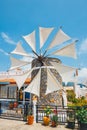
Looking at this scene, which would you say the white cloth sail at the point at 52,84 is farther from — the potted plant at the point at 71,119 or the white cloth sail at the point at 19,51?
the potted plant at the point at 71,119

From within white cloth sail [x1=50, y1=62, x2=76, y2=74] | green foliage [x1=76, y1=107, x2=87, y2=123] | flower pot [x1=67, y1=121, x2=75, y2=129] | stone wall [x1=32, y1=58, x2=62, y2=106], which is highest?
white cloth sail [x1=50, y1=62, x2=76, y2=74]

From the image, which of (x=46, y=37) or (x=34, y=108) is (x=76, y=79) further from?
(x=34, y=108)

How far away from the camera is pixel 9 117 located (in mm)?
18844

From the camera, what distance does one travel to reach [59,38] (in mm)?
24625

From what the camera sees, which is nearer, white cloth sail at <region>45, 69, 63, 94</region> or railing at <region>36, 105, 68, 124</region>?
railing at <region>36, 105, 68, 124</region>

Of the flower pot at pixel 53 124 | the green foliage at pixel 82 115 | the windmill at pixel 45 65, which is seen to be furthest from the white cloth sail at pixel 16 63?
the green foliage at pixel 82 115

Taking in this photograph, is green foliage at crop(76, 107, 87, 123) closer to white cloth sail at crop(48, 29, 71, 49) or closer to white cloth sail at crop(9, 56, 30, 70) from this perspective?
white cloth sail at crop(48, 29, 71, 49)

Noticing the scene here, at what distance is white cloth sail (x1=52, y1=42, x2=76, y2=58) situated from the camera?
24.2m

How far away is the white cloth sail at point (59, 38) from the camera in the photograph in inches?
963

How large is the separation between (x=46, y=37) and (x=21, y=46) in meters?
3.08

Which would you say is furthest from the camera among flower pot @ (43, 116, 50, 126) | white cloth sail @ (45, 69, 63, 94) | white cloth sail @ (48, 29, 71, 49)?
white cloth sail @ (48, 29, 71, 49)

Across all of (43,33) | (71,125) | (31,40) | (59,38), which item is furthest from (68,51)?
(71,125)

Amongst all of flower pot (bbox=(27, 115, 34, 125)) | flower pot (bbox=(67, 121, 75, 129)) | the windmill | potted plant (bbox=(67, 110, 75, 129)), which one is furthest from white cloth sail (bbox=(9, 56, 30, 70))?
flower pot (bbox=(67, 121, 75, 129))

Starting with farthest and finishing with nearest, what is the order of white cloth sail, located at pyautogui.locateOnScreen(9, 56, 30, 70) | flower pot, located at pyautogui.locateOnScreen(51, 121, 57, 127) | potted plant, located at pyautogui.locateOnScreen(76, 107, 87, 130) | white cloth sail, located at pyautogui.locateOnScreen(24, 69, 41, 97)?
white cloth sail, located at pyautogui.locateOnScreen(9, 56, 30, 70) < white cloth sail, located at pyautogui.locateOnScreen(24, 69, 41, 97) < flower pot, located at pyautogui.locateOnScreen(51, 121, 57, 127) < potted plant, located at pyautogui.locateOnScreen(76, 107, 87, 130)
